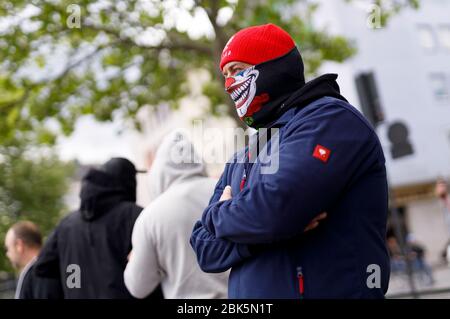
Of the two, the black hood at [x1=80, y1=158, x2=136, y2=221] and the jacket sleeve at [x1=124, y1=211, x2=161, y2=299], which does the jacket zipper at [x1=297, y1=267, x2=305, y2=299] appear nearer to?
the jacket sleeve at [x1=124, y1=211, x2=161, y2=299]

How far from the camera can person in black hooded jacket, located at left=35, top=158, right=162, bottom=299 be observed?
14.7 feet

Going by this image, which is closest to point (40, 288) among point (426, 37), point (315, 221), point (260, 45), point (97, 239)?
point (97, 239)

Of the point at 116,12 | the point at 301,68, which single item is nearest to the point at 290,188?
the point at 301,68

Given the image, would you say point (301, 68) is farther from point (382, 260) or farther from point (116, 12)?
point (116, 12)

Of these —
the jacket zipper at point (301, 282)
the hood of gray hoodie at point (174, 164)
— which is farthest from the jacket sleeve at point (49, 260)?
the jacket zipper at point (301, 282)

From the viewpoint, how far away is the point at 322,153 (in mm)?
2105

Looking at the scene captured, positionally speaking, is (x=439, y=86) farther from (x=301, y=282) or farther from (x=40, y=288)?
(x=301, y=282)

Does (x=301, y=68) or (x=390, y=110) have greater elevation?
(x=390, y=110)

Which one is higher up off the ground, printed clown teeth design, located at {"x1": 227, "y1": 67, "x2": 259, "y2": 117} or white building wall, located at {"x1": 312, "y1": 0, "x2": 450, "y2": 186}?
white building wall, located at {"x1": 312, "y1": 0, "x2": 450, "y2": 186}

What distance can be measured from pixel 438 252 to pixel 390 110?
711 centimetres

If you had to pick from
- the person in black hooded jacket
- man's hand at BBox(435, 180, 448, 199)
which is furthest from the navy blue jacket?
man's hand at BBox(435, 180, 448, 199)

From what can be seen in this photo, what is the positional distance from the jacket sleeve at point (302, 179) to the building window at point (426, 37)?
33913 mm

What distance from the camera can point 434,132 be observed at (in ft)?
108

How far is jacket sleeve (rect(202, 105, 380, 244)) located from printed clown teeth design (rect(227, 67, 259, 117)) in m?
0.26
